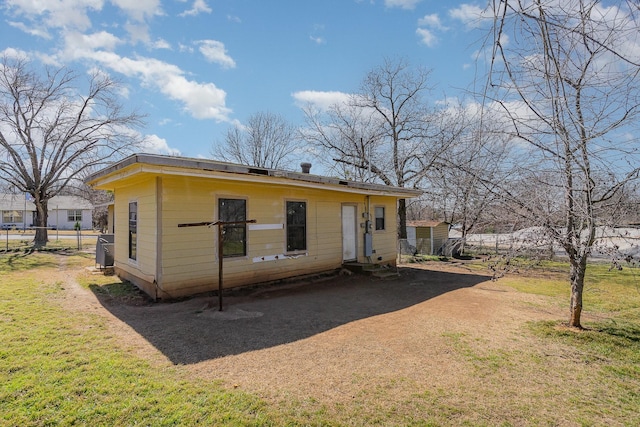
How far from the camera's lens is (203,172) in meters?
6.46

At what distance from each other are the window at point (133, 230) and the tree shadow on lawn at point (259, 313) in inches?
43.4

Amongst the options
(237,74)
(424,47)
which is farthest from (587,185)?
(237,74)

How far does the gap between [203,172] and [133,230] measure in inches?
116

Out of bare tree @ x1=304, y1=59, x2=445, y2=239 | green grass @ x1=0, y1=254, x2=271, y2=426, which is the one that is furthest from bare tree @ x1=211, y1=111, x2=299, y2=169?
green grass @ x1=0, y1=254, x2=271, y2=426

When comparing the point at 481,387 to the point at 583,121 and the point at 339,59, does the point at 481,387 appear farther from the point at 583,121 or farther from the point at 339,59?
the point at 339,59

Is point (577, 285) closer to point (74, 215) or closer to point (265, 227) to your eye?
point (265, 227)

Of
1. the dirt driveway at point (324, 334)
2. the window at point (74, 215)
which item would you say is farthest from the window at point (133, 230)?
the window at point (74, 215)

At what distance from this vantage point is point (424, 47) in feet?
9.40

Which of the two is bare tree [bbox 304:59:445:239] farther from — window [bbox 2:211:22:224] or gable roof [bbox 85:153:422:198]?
window [bbox 2:211:22:224]

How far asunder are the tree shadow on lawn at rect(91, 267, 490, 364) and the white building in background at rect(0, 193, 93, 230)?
1422 inches

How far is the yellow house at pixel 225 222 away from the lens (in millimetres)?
6586

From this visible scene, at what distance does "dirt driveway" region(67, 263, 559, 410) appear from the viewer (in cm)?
346

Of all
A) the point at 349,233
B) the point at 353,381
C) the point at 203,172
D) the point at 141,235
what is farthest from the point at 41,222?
the point at 353,381

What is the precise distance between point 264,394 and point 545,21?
12.1 ft
